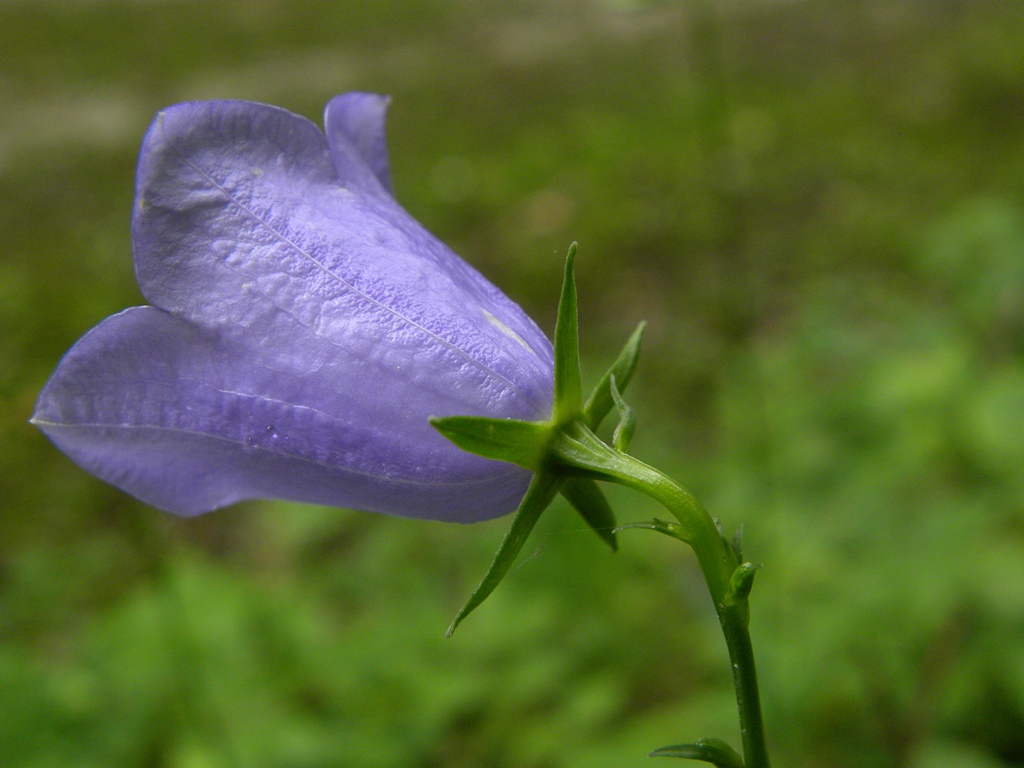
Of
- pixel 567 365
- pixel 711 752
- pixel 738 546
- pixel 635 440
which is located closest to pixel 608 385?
pixel 567 365

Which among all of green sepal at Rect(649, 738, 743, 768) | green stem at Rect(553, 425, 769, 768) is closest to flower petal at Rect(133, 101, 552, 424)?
green stem at Rect(553, 425, 769, 768)

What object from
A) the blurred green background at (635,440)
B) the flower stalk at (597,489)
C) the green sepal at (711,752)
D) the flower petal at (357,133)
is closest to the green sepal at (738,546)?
the flower stalk at (597,489)

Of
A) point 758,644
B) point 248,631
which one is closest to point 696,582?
point 758,644

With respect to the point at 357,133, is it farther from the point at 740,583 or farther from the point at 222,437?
the point at 740,583

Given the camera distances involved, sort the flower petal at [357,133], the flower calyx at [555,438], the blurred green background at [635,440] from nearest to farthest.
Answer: the flower calyx at [555,438], the flower petal at [357,133], the blurred green background at [635,440]

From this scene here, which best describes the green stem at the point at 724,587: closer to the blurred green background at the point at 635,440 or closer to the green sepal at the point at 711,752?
the green sepal at the point at 711,752

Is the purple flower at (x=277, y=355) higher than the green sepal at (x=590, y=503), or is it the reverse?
the purple flower at (x=277, y=355)
